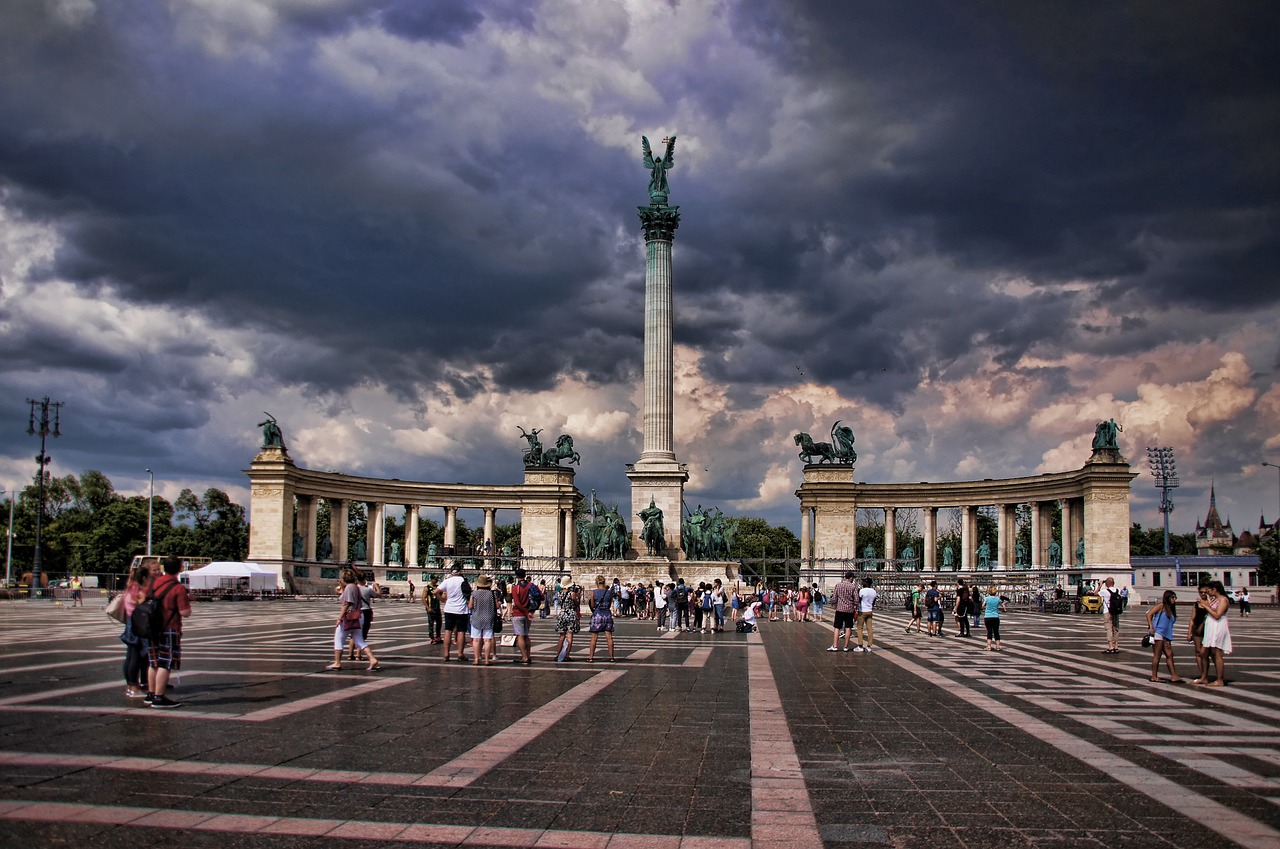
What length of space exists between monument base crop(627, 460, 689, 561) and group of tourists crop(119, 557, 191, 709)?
164 ft

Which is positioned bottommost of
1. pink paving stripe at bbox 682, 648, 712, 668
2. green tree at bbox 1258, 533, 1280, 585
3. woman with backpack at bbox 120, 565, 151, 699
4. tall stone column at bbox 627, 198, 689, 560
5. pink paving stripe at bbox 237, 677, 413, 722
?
green tree at bbox 1258, 533, 1280, 585

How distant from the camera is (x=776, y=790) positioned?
29.9 ft

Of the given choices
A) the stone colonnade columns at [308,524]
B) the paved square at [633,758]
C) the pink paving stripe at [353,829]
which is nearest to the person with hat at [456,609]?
the paved square at [633,758]

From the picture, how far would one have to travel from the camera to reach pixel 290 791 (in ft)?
28.7

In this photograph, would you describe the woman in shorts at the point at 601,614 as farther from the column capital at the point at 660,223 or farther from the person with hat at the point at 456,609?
the column capital at the point at 660,223

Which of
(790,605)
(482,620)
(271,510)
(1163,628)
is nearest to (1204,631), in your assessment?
(1163,628)

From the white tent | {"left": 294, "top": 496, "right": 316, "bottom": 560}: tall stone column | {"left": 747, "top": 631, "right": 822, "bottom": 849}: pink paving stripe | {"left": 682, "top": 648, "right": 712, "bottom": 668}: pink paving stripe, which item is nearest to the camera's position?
{"left": 747, "top": 631, "right": 822, "bottom": 849}: pink paving stripe

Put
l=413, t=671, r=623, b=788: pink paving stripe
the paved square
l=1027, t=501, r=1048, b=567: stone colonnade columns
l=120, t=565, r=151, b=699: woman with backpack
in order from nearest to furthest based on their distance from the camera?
the paved square, l=413, t=671, r=623, b=788: pink paving stripe, l=120, t=565, r=151, b=699: woman with backpack, l=1027, t=501, r=1048, b=567: stone colonnade columns

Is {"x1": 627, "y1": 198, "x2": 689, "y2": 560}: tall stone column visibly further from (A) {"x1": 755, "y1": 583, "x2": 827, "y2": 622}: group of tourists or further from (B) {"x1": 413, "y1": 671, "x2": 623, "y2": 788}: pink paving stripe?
(B) {"x1": 413, "y1": 671, "x2": 623, "y2": 788}: pink paving stripe

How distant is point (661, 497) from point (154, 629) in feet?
169

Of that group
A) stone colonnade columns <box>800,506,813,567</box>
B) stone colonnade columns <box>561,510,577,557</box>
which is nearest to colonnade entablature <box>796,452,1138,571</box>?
stone colonnade columns <box>800,506,813,567</box>

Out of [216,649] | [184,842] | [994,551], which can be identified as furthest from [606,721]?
[994,551]

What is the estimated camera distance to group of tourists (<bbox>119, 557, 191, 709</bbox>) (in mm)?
13789

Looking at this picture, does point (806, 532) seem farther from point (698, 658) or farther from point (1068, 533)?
point (698, 658)
